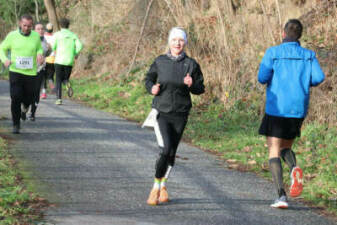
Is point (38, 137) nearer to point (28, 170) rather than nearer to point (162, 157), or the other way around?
point (28, 170)

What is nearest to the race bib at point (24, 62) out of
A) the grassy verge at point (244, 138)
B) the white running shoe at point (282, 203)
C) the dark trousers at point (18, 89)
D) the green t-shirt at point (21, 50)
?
the green t-shirt at point (21, 50)

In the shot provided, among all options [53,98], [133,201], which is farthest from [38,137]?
[53,98]

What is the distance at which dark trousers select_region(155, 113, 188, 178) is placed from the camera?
6.66 meters

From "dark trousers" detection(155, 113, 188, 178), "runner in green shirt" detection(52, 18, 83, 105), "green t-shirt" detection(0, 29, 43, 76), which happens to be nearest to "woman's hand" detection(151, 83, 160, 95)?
"dark trousers" detection(155, 113, 188, 178)

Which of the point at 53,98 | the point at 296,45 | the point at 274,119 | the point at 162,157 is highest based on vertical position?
the point at 296,45

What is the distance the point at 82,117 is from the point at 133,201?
7452mm

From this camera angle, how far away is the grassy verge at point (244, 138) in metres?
8.23

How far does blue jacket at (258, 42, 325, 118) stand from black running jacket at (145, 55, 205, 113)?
737mm

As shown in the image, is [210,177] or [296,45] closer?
[296,45]

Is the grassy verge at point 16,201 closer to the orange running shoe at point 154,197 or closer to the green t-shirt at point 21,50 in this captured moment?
the orange running shoe at point 154,197

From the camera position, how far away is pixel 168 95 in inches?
262

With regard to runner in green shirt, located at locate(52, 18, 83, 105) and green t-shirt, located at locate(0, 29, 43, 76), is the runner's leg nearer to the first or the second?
green t-shirt, located at locate(0, 29, 43, 76)

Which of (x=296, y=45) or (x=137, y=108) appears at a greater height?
(x=296, y=45)

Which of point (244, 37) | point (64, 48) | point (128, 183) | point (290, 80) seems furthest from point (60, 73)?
point (290, 80)
